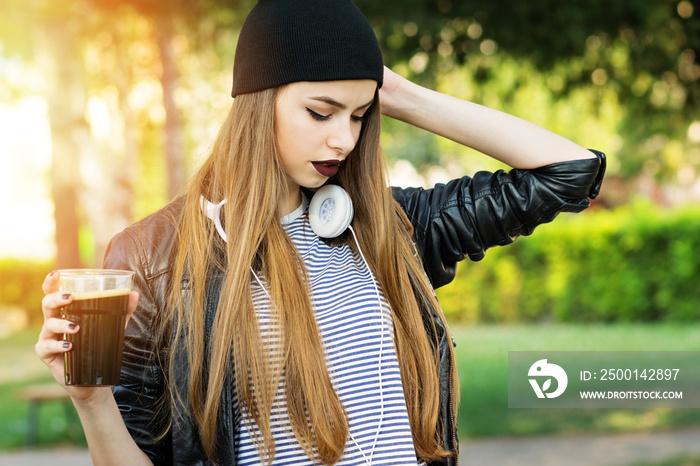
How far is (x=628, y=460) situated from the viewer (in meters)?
5.98

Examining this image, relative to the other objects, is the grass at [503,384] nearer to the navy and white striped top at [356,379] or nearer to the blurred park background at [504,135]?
the blurred park background at [504,135]

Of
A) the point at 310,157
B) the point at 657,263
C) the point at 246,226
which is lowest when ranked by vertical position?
the point at 657,263

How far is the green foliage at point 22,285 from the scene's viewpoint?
60.9 feet

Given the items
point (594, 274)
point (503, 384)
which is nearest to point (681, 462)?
point (503, 384)

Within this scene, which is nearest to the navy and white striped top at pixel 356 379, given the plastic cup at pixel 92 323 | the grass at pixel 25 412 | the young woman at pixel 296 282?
the young woman at pixel 296 282

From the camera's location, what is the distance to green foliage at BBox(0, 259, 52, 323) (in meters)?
18.6

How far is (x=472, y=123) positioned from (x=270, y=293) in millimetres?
886

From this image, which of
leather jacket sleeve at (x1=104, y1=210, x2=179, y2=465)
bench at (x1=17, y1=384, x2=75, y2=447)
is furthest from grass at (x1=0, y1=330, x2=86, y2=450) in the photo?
leather jacket sleeve at (x1=104, y1=210, x2=179, y2=465)

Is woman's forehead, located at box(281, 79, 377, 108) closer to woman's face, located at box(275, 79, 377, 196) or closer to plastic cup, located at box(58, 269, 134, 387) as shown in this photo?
woman's face, located at box(275, 79, 377, 196)

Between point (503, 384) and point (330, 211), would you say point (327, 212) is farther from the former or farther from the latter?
point (503, 384)

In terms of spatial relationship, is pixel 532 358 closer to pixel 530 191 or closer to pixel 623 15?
pixel 623 15

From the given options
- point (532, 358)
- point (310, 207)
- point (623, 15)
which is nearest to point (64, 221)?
point (532, 358)

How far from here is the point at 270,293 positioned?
1948 millimetres

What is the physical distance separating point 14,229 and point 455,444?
33299mm
